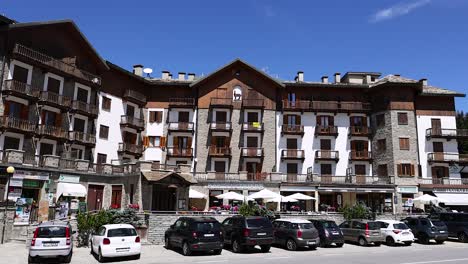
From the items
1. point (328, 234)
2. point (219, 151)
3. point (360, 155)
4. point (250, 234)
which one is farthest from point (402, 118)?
point (250, 234)

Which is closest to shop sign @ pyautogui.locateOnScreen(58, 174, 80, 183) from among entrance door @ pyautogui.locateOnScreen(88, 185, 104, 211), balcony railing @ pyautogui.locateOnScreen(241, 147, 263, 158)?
entrance door @ pyautogui.locateOnScreen(88, 185, 104, 211)

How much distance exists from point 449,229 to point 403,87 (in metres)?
22.6

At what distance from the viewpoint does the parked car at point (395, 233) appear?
25.6 metres

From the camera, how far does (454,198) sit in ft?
149

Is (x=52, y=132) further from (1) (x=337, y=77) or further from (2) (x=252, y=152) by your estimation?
(1) (x=337, y=77)

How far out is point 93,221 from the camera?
23359mm

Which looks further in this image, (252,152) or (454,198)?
(252,152)

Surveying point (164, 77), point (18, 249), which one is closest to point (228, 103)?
point (164, 77)

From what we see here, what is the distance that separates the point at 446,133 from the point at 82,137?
41.3 metres

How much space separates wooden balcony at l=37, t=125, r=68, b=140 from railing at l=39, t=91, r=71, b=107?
2.36 meters

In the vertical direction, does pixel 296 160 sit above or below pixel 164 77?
below

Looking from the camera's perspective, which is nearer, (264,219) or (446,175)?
(264,219)

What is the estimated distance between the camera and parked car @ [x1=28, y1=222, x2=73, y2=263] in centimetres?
1752

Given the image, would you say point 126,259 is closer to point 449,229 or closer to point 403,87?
point 449,229
